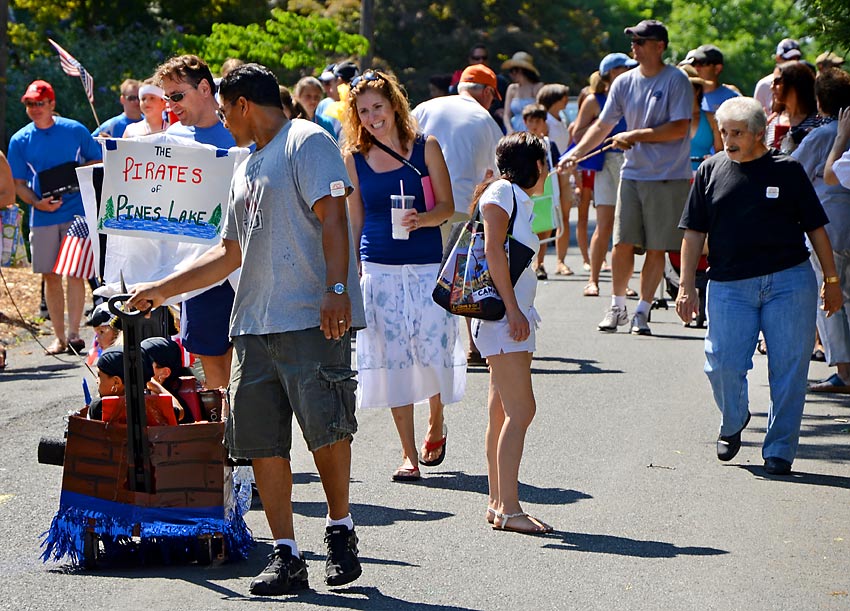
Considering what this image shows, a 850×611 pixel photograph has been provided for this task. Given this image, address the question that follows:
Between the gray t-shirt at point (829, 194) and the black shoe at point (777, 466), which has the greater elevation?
the gray t-shirt at point (829, 194)

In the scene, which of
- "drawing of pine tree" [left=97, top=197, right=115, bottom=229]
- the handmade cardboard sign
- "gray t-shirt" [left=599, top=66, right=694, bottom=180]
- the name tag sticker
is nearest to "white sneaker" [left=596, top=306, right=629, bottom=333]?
"gray t-shirt" [left=599, top=66, right=694, bottom=180]

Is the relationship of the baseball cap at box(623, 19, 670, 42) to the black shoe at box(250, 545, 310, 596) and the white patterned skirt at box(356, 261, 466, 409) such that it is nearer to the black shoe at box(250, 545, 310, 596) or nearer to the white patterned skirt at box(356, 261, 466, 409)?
the white patterned skirt at box(356, 261, 466, 409)

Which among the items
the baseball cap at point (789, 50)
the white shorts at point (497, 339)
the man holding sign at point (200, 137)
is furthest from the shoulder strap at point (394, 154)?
the baseball cap at point (789, 50)

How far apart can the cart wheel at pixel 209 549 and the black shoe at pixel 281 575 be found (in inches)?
15.3

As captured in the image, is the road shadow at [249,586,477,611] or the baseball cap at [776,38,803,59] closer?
the road shadow at [249,586,477,611]

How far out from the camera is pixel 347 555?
584 cm

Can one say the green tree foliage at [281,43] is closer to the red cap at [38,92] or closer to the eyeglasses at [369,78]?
the red cap at [38,92]

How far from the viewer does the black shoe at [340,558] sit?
19.0ft

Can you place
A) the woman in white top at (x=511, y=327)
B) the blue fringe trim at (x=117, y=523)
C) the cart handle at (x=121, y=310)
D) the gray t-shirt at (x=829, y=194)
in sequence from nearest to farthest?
1. the cart handle at (x=121, y=310)
2. the blue fringe trim at (x=117, y=523)
3. the woman in white top at (x=511, y=327)
4. the gray t-shirt at (x=829, y=194)

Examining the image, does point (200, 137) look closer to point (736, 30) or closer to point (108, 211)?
point (108, 211)

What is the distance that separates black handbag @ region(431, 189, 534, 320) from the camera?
22.0ft

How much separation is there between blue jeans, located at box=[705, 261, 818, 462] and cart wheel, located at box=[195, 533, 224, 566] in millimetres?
3160

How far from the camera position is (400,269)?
25.7ft

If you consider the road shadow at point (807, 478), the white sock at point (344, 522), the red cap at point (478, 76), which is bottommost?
the road shadow at point (807, 478)
